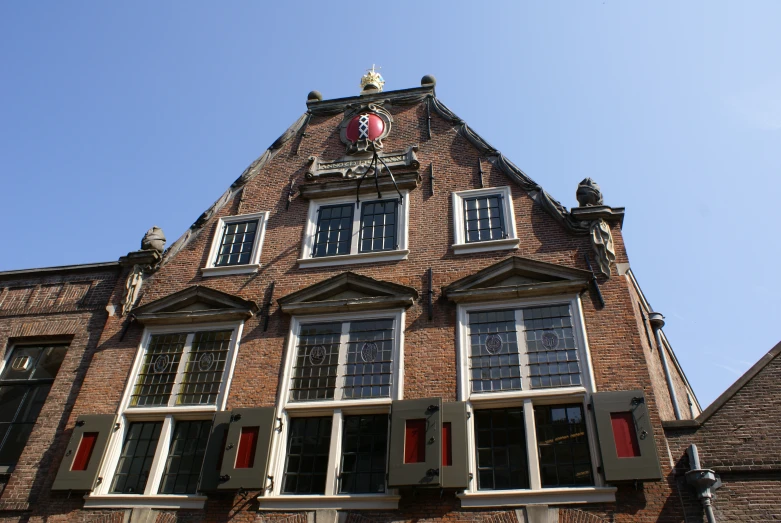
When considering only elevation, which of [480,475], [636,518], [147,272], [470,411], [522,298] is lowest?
[636,518]

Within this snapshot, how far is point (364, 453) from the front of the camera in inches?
411

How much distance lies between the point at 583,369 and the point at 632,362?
2.72 feet

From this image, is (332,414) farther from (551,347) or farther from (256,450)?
(551,347)

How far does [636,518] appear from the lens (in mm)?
8641

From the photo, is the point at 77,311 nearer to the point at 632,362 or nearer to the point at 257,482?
the point at 257,482

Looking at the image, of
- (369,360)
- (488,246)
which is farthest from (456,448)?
(488,246)

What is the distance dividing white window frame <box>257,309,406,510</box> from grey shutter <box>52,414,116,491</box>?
3.32 meters

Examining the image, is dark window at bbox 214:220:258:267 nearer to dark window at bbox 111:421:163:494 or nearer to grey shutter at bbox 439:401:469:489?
dark window at bbox 111:421:163:494

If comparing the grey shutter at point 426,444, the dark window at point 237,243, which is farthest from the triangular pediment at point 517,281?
the dark window at point 237,243

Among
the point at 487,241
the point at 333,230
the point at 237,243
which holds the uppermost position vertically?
the point at 333,230

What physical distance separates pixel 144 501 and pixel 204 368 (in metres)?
2.68

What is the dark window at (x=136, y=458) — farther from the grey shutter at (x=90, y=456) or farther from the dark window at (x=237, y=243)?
the dark window at (x=237, y=243)

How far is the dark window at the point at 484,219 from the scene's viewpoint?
12898mm

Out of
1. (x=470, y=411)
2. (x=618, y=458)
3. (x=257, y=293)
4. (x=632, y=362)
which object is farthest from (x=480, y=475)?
(x=257, y=293)
